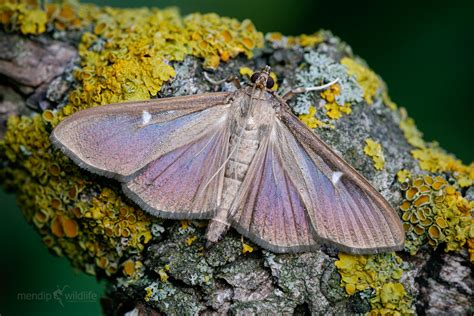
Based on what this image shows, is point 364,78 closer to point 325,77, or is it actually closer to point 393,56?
point 325,77

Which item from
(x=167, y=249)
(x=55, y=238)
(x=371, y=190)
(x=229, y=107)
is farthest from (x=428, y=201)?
(x=55, y=238)

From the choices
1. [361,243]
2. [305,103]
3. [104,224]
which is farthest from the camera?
[305,103]

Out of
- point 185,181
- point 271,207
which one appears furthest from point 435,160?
point 185,181

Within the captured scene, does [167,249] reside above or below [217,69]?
below

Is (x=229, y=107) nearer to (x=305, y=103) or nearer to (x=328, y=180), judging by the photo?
(x=305, y=103)

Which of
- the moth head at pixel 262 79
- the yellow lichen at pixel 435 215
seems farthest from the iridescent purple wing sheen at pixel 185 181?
the yellow lichen at pixel 435 215

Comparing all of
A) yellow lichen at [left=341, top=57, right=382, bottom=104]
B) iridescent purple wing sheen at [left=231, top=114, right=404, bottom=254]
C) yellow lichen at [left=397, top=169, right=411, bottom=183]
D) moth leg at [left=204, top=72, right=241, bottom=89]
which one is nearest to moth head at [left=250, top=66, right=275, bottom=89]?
moth leg at [left=204, top=72, right=241, bottom=89]
